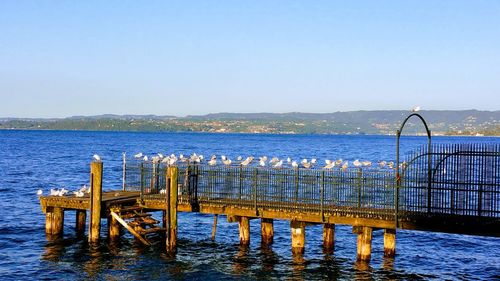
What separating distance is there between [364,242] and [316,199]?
2.69 meters

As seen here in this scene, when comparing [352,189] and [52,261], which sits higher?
[352,189]

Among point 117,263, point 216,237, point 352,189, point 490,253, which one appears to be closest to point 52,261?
point 117,263

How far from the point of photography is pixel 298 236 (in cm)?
2886

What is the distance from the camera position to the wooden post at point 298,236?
28.1 meters

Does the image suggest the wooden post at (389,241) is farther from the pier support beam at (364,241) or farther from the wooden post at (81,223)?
the wooden post at (81,223)

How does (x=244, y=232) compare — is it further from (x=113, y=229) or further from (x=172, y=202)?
(x=113, y=229)

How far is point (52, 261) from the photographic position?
96.0ft

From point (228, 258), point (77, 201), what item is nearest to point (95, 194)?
point (77, 201)

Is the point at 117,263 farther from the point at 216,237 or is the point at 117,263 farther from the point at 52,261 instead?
the point at 216,237

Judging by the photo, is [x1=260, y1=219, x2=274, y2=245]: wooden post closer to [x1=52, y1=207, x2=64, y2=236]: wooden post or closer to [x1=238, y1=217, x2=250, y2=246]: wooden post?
[x1=238, y1=217, x2=250, y2=246]: wooden post

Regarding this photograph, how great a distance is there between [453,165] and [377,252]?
656 centimetres

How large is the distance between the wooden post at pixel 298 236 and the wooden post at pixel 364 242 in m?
2.45

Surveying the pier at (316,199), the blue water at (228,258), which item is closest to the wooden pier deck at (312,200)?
the pier at (316,199)

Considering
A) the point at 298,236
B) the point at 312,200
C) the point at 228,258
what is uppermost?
the point at 312,200
